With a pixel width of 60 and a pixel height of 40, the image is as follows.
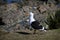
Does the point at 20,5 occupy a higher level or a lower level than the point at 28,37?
higher

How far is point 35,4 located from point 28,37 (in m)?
1.59

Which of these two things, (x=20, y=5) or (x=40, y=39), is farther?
(x=20, y=5)

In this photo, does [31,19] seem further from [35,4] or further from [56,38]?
[56,38]

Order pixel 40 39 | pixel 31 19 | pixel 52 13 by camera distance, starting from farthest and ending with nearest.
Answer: pixel 52 13 < pixel 31 19 < pixel 40 39

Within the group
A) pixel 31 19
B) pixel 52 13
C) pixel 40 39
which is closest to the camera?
pixel 40 39

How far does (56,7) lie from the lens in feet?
12.3

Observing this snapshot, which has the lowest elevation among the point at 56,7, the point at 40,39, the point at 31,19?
the point at 40,39

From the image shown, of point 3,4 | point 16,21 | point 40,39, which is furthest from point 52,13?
point 40,39

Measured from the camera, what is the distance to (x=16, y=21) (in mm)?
3246

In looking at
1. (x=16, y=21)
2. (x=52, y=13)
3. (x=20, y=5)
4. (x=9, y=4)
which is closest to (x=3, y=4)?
(x=9, y=4)

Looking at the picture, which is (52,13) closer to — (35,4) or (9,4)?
(35,4)

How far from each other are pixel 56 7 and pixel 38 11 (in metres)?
0.50

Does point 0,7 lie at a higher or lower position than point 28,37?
higher

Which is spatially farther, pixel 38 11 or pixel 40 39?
pixel 38 11
